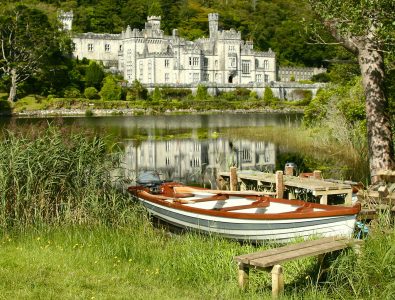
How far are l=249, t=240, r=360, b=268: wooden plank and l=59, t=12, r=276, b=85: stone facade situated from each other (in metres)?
60.3

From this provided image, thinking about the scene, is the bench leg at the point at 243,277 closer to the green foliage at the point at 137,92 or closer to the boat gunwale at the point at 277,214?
the boat gunwale at the point at 277,214

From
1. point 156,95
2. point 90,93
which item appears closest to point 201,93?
point 156,95

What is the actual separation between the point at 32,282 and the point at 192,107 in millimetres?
52628

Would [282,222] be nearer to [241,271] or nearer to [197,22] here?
[241,271]

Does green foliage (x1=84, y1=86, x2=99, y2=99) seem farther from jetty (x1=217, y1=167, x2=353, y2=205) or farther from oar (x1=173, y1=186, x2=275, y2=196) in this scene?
oar (x1=173, y1=186, x2=275, y2=196)

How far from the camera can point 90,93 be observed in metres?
57.9

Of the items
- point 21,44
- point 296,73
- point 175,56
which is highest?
point 21,44

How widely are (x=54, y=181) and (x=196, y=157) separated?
1260 centimetres

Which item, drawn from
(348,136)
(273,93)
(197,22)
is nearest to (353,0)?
(348,136)

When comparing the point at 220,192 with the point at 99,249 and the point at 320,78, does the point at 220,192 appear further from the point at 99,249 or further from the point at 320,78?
the point at 320,78

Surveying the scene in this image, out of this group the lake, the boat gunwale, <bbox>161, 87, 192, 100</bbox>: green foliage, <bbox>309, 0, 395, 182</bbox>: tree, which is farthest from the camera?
<bbox>161, 87, 192, 100</bbox>: green foliage

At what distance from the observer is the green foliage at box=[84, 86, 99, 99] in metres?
57.8

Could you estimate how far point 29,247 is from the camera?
819 centimetres

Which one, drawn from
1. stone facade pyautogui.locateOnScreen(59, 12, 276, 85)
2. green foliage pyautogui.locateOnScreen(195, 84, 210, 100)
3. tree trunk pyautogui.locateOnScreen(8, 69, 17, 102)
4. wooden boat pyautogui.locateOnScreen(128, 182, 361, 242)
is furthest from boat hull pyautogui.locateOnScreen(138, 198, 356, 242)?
stone facade pyautogui.locateOnScreen(59, 12, 276, 85)
